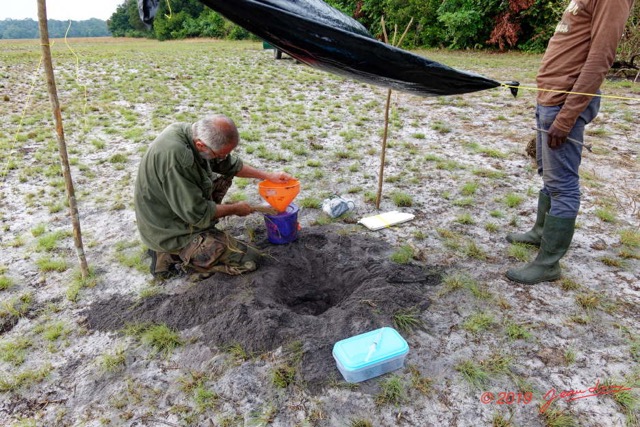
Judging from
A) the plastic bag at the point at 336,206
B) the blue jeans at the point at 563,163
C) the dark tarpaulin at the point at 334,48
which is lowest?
the plastic bag at the point at 336,206

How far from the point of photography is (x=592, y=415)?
2.02 metres

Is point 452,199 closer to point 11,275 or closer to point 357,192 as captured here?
point 357,192

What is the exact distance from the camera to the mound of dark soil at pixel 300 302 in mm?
2455

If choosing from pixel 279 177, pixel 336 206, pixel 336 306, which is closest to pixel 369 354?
pixel 336 306

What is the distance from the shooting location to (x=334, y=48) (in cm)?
245

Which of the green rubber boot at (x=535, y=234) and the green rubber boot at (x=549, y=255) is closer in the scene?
the green rubber boot at (x=549, y=255)

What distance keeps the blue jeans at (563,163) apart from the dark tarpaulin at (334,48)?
0.41 metres

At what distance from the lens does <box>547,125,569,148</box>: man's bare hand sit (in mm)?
2492

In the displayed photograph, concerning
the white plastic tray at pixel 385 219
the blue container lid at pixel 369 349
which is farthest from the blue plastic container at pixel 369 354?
the white plastic tray at pixel 385 219

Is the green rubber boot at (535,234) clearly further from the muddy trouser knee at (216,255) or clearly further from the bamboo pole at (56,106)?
the bamboo pole at (56,106)

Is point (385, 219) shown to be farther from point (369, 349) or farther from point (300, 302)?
point (369, 349)

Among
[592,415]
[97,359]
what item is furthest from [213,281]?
[592,415]

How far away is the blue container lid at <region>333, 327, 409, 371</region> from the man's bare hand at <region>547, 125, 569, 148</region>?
4.95 feet

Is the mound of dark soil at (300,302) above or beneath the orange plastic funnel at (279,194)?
beneath
